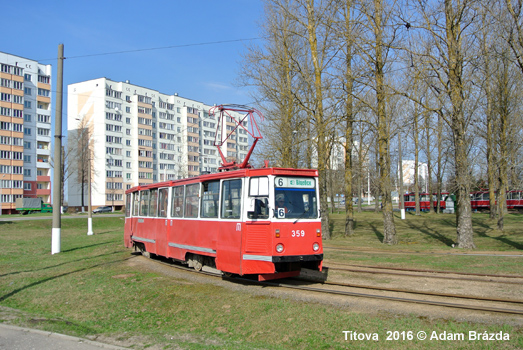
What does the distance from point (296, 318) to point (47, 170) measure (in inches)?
3382

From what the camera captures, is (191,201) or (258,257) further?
(191,201)

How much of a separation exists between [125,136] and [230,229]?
275 feet

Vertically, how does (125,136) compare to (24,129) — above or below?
above

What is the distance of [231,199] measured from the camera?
11.0 m

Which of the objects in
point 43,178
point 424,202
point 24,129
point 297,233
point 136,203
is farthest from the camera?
point 43,178

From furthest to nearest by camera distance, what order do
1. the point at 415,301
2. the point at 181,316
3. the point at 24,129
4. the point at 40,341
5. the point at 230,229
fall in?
the point at 24,129 < the point at 230,229 < the point at 181,316 < the point at 415,301 < the point at 40,341

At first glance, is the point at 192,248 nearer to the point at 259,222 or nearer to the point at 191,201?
the point at 191,201

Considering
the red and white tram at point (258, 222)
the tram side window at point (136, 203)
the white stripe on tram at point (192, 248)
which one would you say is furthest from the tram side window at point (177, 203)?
the tram side window at point (136, 203)

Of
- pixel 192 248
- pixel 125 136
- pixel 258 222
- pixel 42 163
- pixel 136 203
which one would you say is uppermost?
pixel 125 136

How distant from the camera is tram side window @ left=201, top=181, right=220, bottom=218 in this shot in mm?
11656

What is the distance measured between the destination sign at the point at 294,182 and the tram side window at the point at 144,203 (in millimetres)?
8629

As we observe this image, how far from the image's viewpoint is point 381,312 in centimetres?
752

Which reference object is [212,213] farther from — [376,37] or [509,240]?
[509,240]

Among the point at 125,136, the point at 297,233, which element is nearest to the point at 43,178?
the point at 125,136
